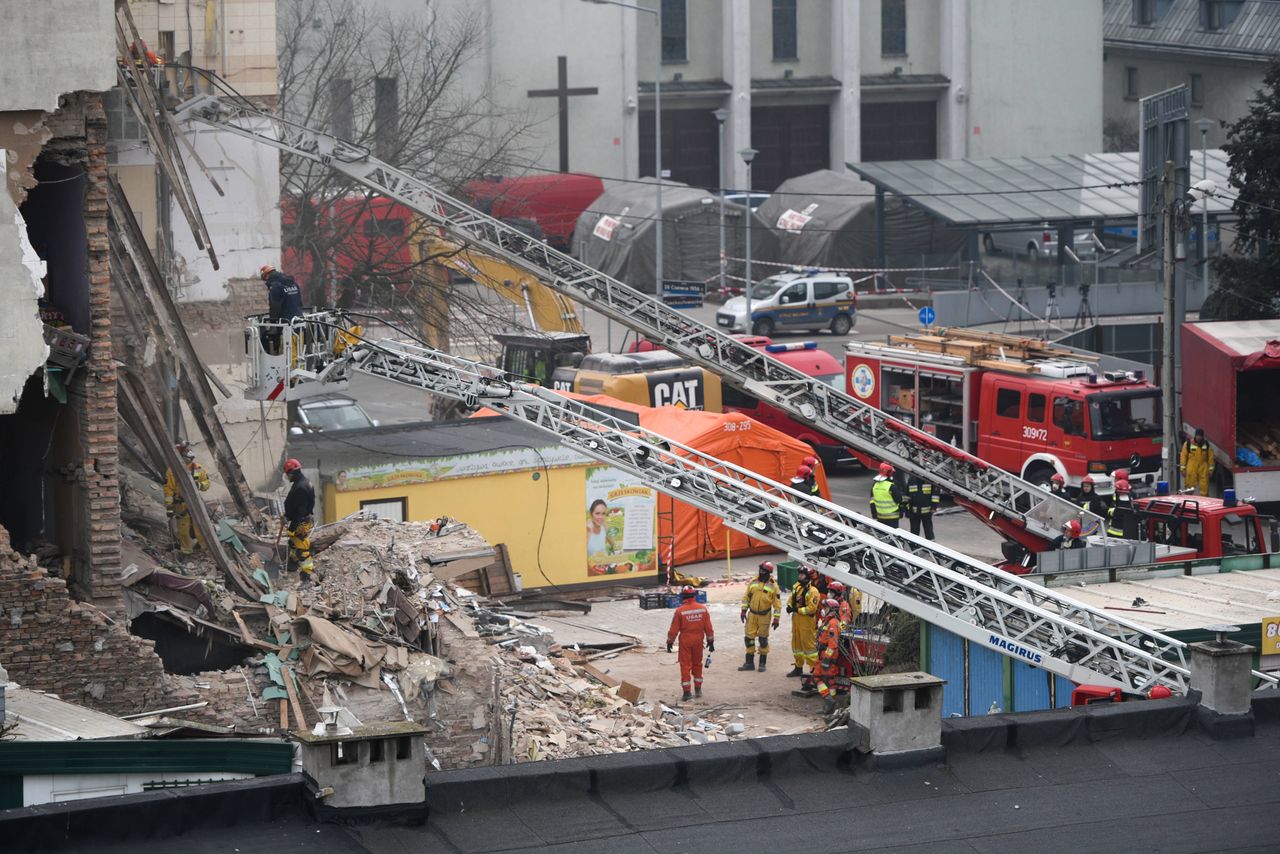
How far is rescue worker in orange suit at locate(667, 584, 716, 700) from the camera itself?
17594 millimetres

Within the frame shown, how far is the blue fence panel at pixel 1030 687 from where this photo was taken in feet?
52.0

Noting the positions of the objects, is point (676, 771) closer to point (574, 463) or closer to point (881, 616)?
point (881, 616)

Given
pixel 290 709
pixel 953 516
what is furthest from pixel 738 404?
pixel 290 709

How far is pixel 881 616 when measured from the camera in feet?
58.3

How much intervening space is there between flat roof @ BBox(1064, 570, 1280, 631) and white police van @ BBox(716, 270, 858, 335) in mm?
24621

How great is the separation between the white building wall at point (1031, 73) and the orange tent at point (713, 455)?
38522 mm

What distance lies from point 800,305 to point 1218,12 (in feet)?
94.7

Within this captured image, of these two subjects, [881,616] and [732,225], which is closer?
[881,616]

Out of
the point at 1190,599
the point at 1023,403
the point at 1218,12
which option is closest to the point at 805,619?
the point at 1190,599

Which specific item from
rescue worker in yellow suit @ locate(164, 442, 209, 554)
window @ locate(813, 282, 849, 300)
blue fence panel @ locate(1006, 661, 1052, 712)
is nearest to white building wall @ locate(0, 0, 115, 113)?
rescue worker in yellow suit @ locate(164, 442, 209, 554)

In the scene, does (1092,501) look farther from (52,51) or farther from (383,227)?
(52,51)

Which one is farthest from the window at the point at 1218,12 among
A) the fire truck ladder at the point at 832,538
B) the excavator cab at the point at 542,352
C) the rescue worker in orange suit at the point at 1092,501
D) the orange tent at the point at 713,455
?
the fire truck ladder at the point at 832,538

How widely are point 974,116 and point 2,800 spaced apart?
174 ft

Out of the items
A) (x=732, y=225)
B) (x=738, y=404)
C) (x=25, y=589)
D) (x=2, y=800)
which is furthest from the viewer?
(x=732, y=225)
